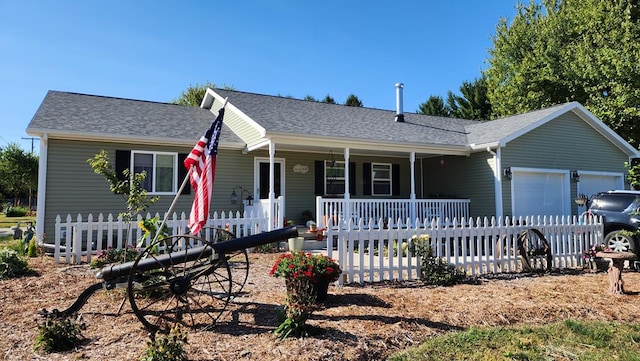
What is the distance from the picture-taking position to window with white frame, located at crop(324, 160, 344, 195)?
14547mm

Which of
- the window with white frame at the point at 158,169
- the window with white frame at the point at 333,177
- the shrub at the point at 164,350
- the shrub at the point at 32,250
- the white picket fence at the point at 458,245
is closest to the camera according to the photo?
the shrub at the point at 164,350

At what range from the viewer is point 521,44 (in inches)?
1042

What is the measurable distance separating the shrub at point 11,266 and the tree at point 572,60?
939 inches

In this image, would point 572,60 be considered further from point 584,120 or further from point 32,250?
point 32,250

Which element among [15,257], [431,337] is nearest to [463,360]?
[431,337]

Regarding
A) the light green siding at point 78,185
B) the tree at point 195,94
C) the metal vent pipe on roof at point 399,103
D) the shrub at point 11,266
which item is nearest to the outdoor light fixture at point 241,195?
the light green siding at point 78,185

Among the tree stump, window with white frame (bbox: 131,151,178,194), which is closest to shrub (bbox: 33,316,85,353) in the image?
the tree stump

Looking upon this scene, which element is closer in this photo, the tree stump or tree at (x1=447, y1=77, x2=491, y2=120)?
the tree stump

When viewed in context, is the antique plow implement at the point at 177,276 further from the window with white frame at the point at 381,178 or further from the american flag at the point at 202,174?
the window with white frame at the point at 381,178

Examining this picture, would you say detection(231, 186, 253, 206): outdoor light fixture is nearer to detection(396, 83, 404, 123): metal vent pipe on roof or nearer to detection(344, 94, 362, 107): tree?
detection(396, 83, 404, 123): metal vent pipe on roof

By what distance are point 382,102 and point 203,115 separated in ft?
79.9

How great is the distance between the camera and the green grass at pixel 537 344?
3.72 meters

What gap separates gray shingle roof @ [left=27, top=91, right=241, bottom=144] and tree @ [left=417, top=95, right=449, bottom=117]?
24.1 meters

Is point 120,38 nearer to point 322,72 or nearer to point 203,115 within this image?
point 203,115
